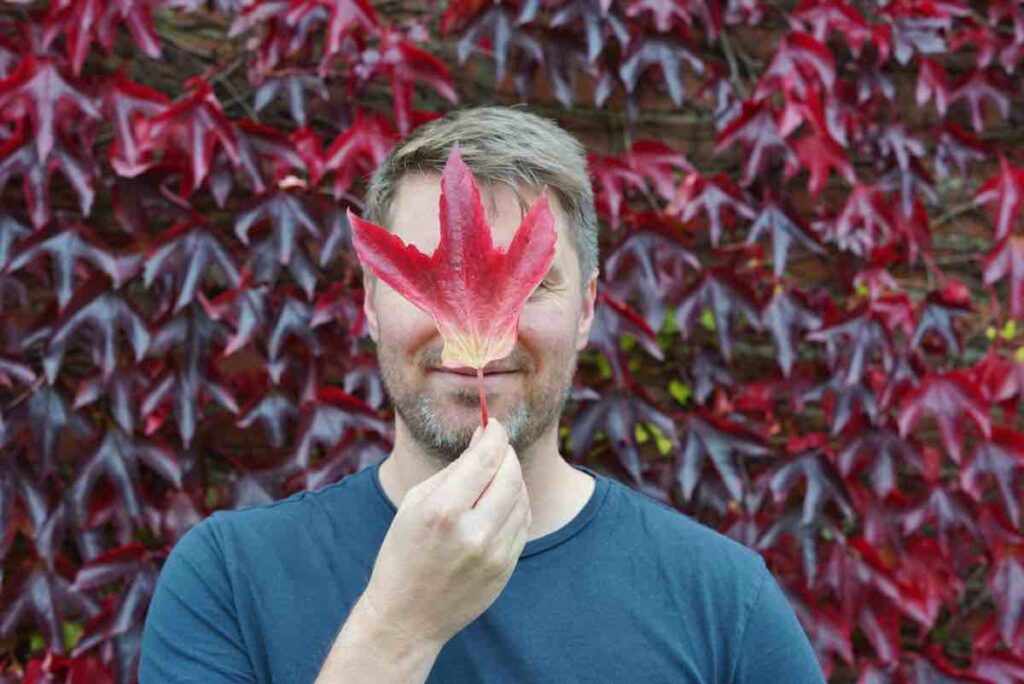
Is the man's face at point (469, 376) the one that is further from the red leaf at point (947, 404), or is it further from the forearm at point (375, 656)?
the red leaf at point (947, 404)

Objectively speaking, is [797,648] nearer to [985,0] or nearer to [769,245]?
[769,245]

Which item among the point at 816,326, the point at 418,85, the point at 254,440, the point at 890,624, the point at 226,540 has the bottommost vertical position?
the point at 890,624

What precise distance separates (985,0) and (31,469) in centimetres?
224

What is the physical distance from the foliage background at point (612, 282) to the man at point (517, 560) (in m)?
0.66

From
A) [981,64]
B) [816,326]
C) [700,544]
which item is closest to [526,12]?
[816,326]

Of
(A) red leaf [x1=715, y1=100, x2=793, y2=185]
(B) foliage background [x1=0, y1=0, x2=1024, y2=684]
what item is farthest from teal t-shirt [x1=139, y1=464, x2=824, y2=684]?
(A) red leaf [x1=715, y1=100, x2=793, y2=185]

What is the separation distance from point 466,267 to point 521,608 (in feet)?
1.57

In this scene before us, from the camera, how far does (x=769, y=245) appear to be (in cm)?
220

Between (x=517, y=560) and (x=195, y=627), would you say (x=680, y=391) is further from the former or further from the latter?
(x=195, y=627)

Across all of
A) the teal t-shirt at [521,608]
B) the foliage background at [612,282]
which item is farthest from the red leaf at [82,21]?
the teal t-shirt at [521,608]

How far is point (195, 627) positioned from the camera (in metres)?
1.22

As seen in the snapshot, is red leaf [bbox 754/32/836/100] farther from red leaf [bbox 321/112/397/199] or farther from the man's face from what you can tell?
the man's face

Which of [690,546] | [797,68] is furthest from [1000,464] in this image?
[690,546]

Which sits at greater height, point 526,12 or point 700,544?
point 526,12
